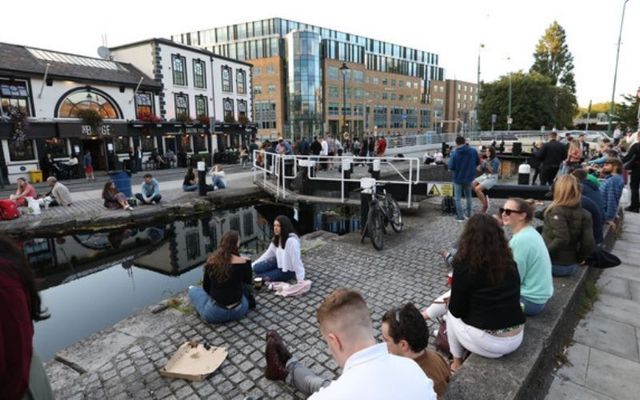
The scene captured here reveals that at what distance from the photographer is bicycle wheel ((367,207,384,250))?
22.6 ft

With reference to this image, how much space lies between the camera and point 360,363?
147cm

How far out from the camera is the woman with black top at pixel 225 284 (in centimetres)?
415

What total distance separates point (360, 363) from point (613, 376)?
3080 mm

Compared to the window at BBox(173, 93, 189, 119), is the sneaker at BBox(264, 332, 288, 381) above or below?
below

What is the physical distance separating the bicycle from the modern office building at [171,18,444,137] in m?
46.7

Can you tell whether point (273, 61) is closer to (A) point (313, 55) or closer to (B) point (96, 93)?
(A) point (313, 55)

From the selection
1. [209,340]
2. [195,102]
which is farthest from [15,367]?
[195,102]

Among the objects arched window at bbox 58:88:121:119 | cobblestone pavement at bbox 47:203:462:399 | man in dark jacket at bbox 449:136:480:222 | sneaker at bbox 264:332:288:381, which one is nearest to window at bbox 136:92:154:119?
arched window at bbox 58:88:121:119

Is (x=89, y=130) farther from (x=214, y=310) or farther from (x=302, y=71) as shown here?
(x=302, y=71)

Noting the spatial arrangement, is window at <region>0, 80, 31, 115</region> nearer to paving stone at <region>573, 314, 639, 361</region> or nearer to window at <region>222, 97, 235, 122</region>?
window at <region>222, 97, 235, 122</region>

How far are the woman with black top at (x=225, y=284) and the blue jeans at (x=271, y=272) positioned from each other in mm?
1062

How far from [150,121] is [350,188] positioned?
18.7 m

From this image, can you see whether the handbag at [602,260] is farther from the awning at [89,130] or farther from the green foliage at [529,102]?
the green foliage at [529,102]

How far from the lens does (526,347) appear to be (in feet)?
10.0
